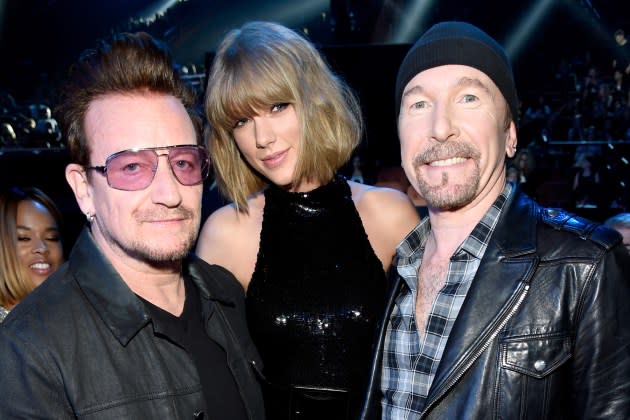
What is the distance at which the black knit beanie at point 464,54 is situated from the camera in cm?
198

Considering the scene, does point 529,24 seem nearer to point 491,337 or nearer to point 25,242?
point 25,242

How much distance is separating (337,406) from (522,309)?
1.06 m

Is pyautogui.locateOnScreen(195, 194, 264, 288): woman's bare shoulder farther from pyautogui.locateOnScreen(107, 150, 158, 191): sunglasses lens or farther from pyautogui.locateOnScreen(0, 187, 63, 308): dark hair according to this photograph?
pyautogui.locateOnScreen(0, 187, 63, 308): dark hair

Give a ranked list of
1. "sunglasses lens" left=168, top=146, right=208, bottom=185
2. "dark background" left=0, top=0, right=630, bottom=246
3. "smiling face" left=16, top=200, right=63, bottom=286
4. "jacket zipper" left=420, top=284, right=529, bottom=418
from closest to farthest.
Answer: "jacket zipper" left=420, top=284, right=529, bottom=418, "sunglasses lens" left=168, top=146, right=208, bottom=185, "smiling face" left=16, top=200, right=63, bottom=286, "dark background" left=0, top=0, right=630, bottom=246

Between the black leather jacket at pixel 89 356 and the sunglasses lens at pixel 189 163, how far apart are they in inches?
14.2

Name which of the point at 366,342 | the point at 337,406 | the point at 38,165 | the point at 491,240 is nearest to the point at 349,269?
the point at 366,342

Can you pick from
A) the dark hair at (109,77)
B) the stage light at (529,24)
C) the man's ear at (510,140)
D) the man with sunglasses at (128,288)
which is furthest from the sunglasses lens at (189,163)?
the stage light at (529,24)

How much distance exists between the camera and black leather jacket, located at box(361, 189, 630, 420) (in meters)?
1.58

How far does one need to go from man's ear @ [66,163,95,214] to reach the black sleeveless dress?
86cm

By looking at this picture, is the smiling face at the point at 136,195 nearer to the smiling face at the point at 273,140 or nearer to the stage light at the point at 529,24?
the smiling face at the point at 273,140

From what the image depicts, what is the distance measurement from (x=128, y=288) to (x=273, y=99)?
42.1 inches

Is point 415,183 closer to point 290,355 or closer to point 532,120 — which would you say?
point 290,355

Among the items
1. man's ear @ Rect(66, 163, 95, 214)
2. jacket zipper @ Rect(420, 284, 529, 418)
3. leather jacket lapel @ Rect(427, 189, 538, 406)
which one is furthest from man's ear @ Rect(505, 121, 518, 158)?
man's ear @ Rect(66, 163, 95, 214)

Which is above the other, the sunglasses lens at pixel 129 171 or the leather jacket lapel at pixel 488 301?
the sunglasses lens at pixel 129 171
